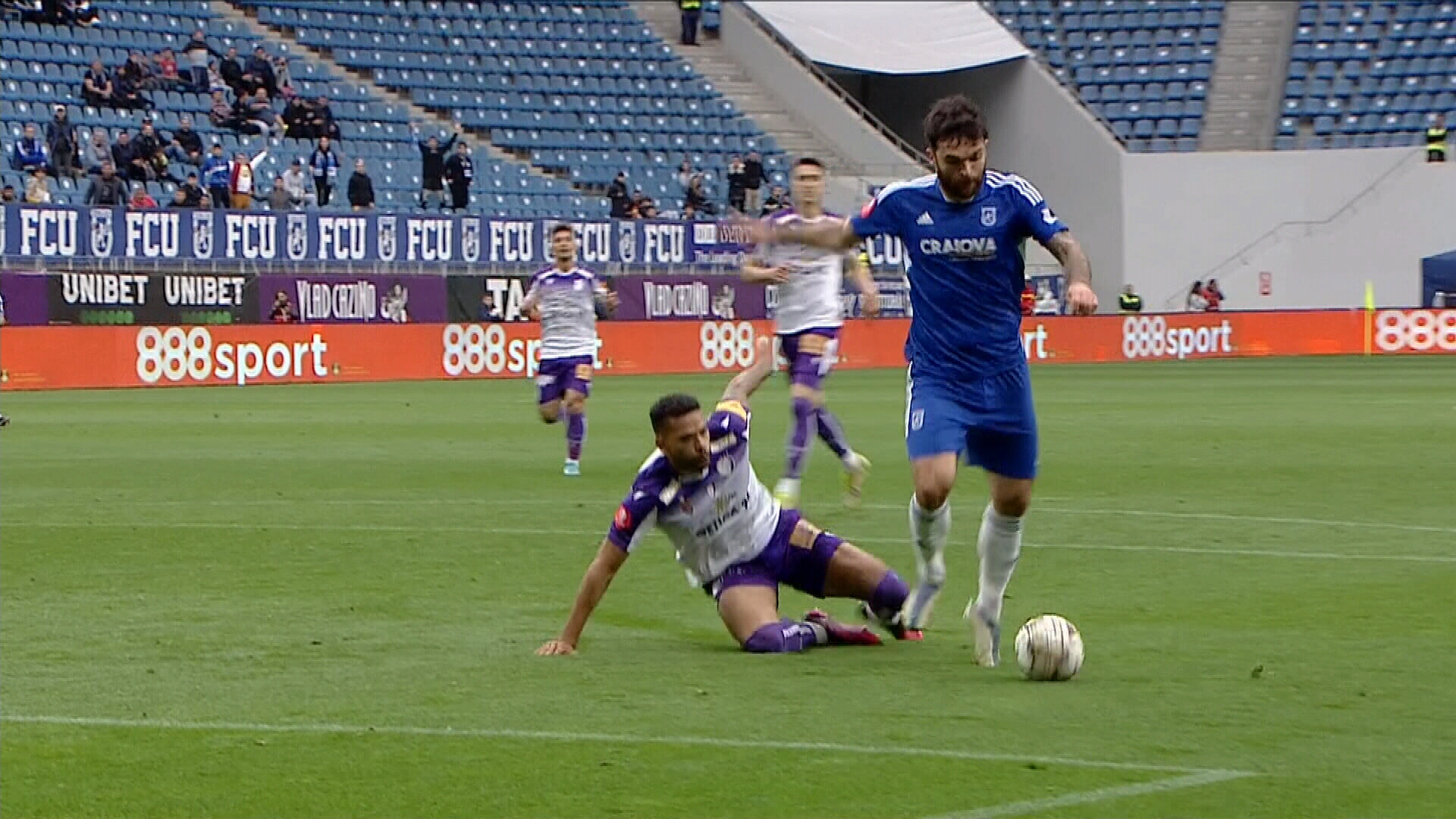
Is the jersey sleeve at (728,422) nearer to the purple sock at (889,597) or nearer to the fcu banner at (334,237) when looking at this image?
the purple sock at (889,597)

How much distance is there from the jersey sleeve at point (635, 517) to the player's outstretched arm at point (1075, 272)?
1.81 meters

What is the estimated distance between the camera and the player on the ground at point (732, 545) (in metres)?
9.03

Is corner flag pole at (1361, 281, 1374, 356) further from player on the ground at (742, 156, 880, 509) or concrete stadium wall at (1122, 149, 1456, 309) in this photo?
player on the ground at (742, 156, 880, 509)

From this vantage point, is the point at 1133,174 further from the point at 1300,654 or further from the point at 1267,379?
the point at 1300,654

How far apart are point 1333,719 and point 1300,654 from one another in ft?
4.79

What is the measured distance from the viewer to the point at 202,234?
35125 mm

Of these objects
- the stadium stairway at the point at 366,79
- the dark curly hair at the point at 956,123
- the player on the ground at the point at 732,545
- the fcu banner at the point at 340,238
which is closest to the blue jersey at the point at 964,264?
the dark curly hair at the point at 956,123

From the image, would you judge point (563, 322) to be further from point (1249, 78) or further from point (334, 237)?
point (1249, 78)

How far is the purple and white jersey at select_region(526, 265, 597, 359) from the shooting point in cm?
1956

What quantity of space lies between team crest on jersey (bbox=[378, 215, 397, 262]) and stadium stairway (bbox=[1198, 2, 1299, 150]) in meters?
22.5

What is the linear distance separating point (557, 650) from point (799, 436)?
251 inches

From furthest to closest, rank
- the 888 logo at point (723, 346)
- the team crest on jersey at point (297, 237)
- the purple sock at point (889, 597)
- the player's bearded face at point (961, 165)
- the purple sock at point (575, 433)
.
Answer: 1. the 888 logo at point (723, 346)
2. the team crest on jersey at point (297, 237)
3. the purple sock at point (575, 433)
4. the purple sock at point (889, 597)
5. the player's bearded face at point (961, 165)

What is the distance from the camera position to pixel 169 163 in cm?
3728

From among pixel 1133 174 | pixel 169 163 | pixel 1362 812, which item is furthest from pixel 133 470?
pixel 1133 174
